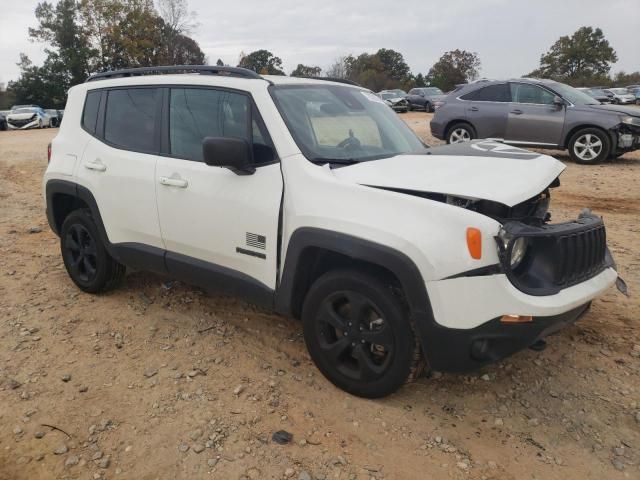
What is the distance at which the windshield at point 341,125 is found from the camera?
338 centimetres

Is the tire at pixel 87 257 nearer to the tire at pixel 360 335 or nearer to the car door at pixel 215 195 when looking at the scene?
the car door at pixel 215 195

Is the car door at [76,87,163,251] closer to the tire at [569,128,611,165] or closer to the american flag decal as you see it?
the american flag decal

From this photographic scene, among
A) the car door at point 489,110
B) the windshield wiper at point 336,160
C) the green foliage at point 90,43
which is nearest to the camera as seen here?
the windshield wiper at point 336,160

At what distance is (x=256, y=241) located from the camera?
334 cm

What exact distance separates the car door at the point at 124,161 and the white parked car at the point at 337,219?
0.5 inches

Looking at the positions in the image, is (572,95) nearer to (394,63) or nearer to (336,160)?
(336,160)

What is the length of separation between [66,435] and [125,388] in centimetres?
48

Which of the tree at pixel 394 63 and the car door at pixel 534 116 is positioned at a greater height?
the tree at pixel 394 63

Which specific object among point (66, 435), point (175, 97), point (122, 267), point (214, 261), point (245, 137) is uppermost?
point (175, 97)

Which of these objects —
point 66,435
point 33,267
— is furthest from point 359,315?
point 33,267

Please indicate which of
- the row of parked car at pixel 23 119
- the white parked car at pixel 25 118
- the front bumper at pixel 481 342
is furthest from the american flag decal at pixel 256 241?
the white parked car at pixel 25 118

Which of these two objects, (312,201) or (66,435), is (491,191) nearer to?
(312,201)

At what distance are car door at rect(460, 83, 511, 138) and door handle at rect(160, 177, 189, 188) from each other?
354 inches

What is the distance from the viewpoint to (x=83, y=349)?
3.82 m
